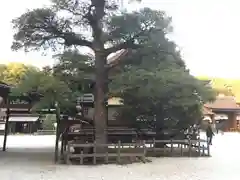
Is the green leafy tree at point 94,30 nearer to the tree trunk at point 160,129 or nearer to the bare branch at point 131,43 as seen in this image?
the bare branch at point 131,43

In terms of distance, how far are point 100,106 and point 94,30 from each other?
3.06m

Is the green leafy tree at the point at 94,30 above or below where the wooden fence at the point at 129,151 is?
above

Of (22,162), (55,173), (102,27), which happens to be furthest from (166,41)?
(22,162)

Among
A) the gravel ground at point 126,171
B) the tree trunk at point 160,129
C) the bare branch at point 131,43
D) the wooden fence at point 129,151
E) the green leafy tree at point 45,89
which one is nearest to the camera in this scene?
the gravel ground at point 126,171

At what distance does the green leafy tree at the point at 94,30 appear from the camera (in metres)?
12.5

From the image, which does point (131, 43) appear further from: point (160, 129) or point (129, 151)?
point (160, 129)

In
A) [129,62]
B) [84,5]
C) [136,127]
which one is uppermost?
[84,5]

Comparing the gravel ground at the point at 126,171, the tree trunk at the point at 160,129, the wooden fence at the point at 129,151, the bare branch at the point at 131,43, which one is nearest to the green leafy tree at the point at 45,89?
the wooden fence at the point at 129,151

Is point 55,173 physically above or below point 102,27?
below

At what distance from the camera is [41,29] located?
1292 centimetres

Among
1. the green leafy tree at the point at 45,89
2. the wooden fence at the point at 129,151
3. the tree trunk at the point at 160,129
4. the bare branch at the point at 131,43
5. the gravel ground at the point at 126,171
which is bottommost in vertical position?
the gravel ground at the point at 126,171

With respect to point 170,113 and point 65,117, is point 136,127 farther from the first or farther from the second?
point 65,117

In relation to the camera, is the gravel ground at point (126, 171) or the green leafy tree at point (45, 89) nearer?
the gravel ground at point (126, 171)

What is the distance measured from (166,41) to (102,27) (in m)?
2.62
